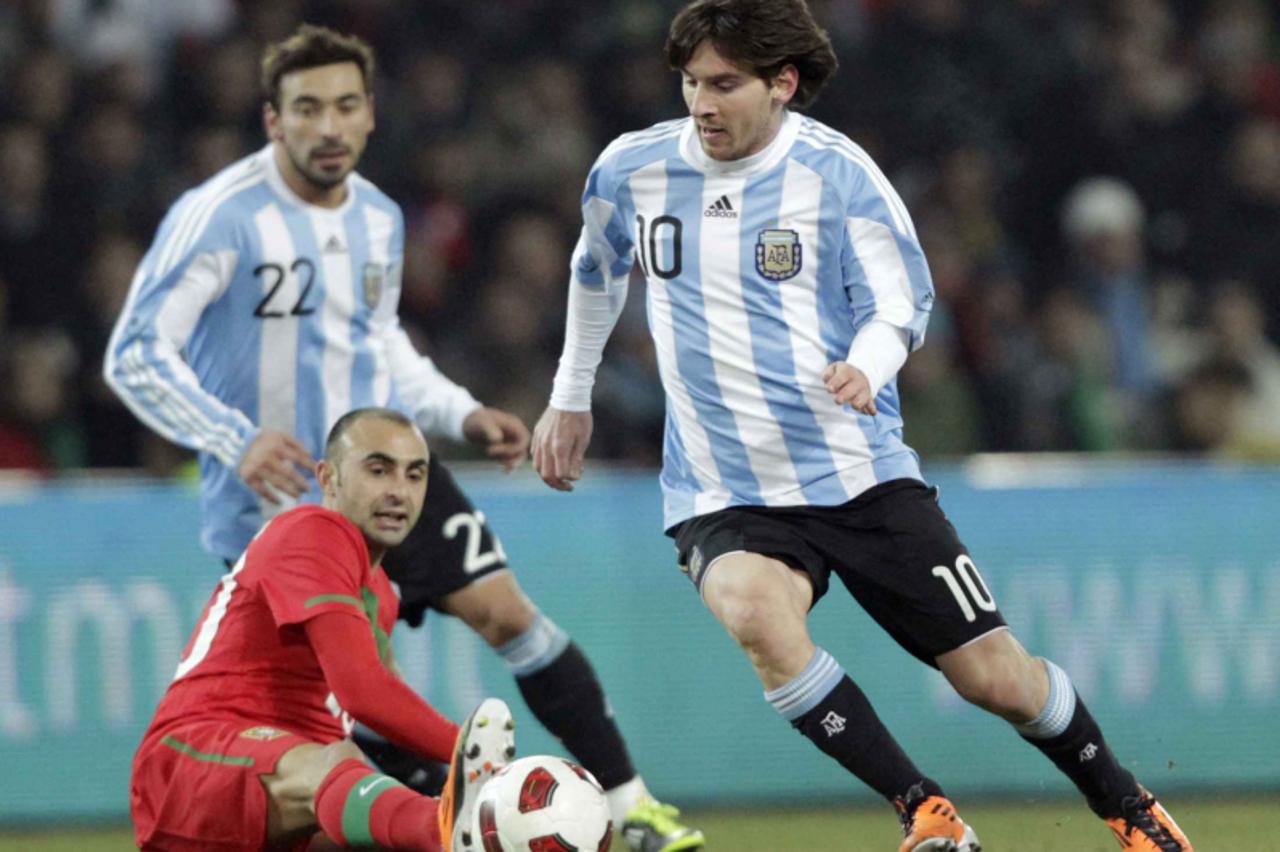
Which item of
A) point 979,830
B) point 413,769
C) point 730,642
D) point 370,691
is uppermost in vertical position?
point 370,691

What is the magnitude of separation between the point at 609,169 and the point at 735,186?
0.32 m

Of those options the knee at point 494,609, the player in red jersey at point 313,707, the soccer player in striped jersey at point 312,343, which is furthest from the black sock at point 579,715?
the player in red jersey at point 313,707

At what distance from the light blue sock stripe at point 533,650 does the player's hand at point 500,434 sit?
0.46m

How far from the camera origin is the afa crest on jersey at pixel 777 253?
4809 mm

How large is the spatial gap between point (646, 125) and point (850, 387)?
600 cm

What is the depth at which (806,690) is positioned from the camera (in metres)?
4.63

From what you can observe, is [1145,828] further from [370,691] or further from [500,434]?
[500,434]

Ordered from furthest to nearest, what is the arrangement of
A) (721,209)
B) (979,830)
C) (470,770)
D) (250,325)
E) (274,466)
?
(979,830), (250,325), (274,466), (721,209), (470,770)

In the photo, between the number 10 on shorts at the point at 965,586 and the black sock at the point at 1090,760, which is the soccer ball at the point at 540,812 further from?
the black sock at the point at 1090,760

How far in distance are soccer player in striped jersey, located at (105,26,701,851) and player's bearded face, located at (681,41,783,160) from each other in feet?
4.77

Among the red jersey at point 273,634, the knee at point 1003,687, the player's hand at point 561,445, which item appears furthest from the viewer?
the player's hand at point 561,445

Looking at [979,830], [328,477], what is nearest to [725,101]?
[328,477]

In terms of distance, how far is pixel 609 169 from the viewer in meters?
4.98

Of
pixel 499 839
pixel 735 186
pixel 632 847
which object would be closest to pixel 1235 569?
pixel 632 847
